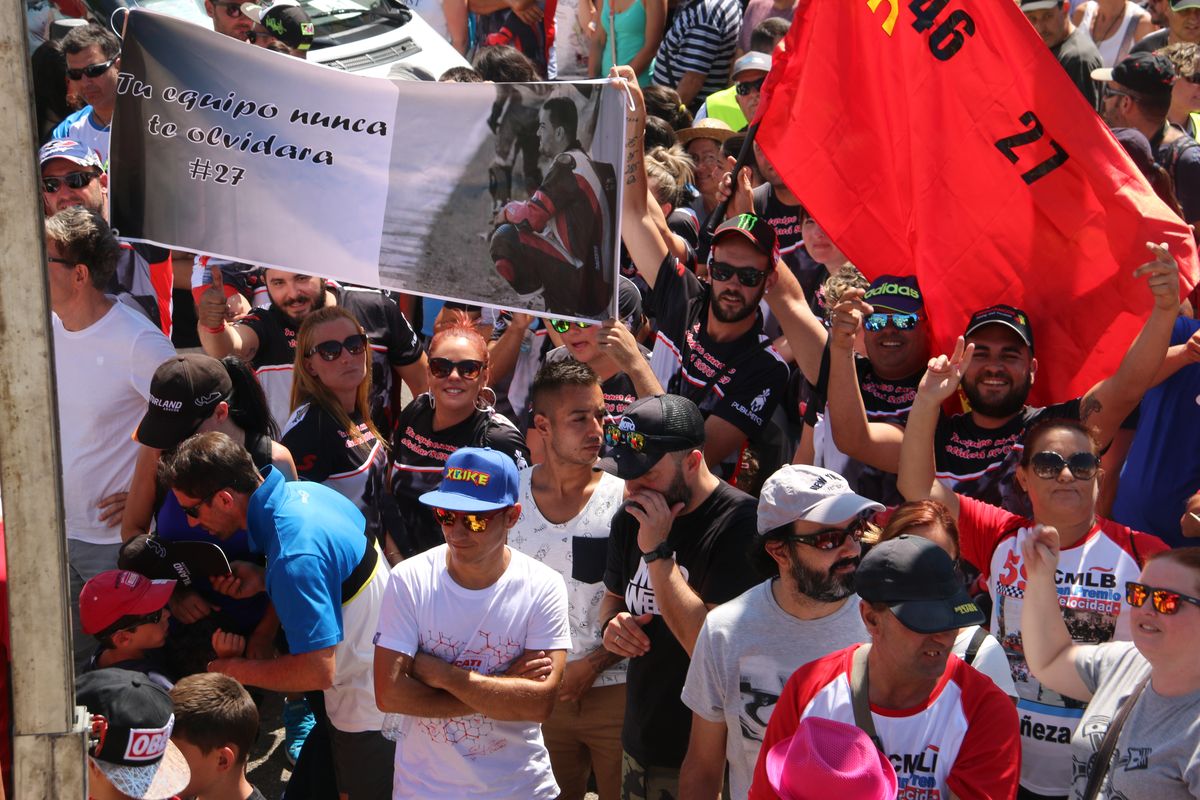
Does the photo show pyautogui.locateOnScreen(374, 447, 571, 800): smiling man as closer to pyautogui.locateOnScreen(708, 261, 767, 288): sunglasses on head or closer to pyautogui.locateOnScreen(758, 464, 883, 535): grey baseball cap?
pyautogui.locateOnScreen(758, 464, 883, 535): grey baseball cap

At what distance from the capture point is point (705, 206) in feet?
26.8

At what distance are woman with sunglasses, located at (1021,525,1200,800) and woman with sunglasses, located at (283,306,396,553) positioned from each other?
2974 mm

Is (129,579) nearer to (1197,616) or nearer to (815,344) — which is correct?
(815,344)

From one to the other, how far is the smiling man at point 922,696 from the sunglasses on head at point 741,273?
2.21 metres

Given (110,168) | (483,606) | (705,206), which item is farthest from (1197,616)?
(705,206)

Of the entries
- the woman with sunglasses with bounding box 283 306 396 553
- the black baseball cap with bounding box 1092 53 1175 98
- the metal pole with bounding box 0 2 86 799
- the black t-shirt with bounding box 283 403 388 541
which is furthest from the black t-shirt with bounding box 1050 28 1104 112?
the metal pole with bounding box 0 2 86 799

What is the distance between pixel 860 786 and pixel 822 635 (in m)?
1.01

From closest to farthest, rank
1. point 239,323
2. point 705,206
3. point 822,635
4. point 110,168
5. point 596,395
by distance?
point 822,635 < point 596,395 < point 110,168 < point 239,323 < point 705,206

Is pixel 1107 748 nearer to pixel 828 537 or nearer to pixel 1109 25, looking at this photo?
pixel 828 537

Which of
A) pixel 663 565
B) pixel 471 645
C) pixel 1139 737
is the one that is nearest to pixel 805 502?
pixel 663 565

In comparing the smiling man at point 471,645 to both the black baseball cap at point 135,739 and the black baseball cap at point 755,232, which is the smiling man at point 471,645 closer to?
the black baseball cap at point 135,739

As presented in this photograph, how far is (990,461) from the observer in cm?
468

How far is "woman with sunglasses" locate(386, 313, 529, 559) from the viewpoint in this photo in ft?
18.1

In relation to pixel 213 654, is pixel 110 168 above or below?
above
